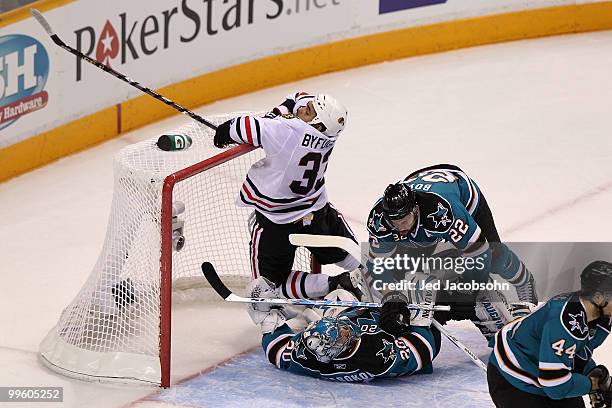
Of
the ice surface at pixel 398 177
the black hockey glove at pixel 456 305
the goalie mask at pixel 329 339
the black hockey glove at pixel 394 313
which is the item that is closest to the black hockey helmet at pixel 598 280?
the black hockey glove at pixel 394 313

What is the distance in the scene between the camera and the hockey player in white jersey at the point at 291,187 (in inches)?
204

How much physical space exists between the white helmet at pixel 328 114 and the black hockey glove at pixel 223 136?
0.98ft

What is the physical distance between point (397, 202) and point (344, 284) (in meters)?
0.75

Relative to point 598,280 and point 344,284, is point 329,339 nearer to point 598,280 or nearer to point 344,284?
point 344,284

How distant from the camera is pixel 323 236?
530 centimetres

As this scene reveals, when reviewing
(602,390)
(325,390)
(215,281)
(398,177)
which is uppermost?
(398,177)

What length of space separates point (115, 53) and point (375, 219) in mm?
3032

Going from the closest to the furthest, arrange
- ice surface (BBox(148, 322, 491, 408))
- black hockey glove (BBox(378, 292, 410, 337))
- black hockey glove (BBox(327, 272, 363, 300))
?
black hockey glove (BBox(378, 292, 410, 337)) < ice surface (BBox(148, 322, 491, 408)) < black hockey glove (BBox(327, 272, 363, 300))

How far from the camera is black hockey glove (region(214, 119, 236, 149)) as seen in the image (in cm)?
522

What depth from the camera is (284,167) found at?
17.2 feet

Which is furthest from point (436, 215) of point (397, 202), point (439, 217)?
point (397, 202)

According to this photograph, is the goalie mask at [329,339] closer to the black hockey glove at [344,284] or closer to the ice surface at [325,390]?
the ice surface at [325,390]

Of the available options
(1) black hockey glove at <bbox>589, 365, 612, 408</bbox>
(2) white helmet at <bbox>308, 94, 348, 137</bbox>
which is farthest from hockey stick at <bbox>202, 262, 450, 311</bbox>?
(1) black hockey glove at <bbox>589, 365, 612, 408</bbox>

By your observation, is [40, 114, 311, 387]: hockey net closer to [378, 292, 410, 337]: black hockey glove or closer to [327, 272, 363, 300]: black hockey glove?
[327, 272, 363, 300]: black hockey glove
